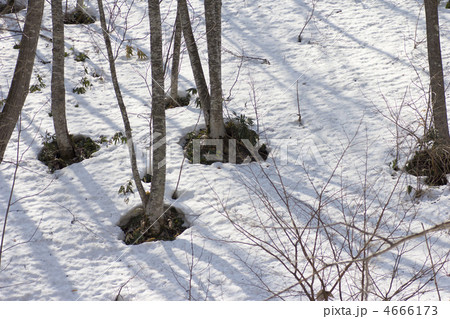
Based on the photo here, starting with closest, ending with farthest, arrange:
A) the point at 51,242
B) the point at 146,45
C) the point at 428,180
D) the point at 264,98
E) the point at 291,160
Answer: the point at 51,242 < the point at 428,180 < the point at 291,160 < the point at 264,98 < the point at 146,45

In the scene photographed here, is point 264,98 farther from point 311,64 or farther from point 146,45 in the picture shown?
point 146,45

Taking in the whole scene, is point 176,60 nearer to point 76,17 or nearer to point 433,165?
point 76,17

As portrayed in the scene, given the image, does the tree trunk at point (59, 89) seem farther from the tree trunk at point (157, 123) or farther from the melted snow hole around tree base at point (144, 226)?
the tree trunk at point (157, 123)

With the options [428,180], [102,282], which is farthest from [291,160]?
[102,282]

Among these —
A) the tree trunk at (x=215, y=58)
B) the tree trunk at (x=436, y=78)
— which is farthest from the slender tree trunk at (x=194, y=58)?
the tree trunk at (x=436, y=78)

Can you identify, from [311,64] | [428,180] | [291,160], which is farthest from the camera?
[311,64]

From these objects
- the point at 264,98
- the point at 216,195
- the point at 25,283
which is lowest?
the point at 25,283

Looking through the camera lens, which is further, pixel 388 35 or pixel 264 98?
pixel 388 35

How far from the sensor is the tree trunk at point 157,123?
514cm

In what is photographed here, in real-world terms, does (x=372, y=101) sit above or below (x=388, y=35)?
below

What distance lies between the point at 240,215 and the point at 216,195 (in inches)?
20.8

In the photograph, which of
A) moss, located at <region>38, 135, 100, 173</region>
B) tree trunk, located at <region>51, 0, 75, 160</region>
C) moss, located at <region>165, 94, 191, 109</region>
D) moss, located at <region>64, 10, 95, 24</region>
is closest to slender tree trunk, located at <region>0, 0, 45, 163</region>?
tree trunk, located at <region>51, 0, 75, 160</region>

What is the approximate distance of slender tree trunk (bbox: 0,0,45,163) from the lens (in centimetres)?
455

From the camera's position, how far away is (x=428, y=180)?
6.00 m
